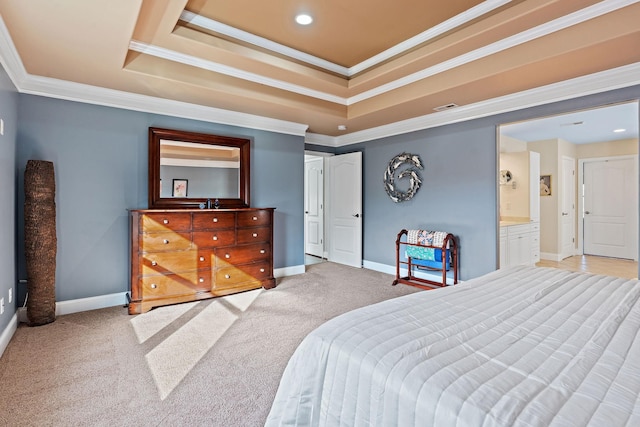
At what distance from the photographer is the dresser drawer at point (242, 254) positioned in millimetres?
3910

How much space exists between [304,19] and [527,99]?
2615mm

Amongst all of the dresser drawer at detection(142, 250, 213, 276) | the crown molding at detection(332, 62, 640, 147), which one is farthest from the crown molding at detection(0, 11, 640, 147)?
the dresser drawer at detection(142, 250, 213, 276)

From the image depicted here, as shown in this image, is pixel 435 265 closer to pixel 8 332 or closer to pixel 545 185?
pixel 545 185

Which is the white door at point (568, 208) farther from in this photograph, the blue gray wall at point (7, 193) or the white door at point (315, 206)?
the blue gray wall at point (7, 193)

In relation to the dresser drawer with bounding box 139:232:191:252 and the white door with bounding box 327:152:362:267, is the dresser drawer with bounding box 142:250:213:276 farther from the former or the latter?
the white door with bounding box 327:152:362:267

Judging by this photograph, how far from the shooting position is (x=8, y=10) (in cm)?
211

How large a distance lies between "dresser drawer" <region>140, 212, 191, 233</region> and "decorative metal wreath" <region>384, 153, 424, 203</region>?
3.08 metres

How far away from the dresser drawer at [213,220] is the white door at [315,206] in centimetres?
278

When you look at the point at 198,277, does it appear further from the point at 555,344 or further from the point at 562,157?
the point at 562,157

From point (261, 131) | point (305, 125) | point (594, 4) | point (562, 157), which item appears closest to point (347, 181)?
point (305, 125)

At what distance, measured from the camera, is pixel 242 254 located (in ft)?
13.5

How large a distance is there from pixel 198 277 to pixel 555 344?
11.2 feet

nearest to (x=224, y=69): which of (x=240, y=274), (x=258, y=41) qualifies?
(x=258, y=41)

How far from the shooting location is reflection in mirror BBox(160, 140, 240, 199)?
3.99 m
